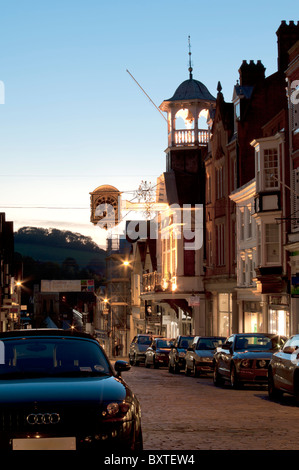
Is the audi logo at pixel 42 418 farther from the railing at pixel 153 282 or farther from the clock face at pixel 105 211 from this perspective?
the railing at pixel 153 282

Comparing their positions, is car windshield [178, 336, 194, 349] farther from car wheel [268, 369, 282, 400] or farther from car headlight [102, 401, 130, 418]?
car headlight [102, 401, 130, 418]

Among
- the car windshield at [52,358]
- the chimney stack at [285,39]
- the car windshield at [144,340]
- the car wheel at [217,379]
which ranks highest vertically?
the chimney stack at [285,39]

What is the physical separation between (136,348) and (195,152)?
16601mm

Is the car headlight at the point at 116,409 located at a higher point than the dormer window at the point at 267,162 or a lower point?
lower

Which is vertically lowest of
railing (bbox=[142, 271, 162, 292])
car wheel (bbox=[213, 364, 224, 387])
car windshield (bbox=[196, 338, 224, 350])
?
car wheel (bbox=[213, 364, 224, 387])

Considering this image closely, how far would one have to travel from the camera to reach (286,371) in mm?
17984

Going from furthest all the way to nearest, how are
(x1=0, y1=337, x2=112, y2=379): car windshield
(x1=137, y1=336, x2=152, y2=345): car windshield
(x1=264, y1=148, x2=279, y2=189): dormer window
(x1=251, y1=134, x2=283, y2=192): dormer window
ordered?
(x1=137, y1=336, x2=152, y2=345): car windshield → (x1=264, y1=148, x2=279, y2=189): dormer window → (x1=251, y1=134, x2=283, y2=192): dormer window → (x1=0, y1=337, x2=112, y2=379): car windshield

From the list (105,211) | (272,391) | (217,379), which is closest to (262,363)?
(217,379)

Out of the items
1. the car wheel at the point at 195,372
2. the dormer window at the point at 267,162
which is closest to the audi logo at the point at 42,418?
the car wheel at the point at 195,372

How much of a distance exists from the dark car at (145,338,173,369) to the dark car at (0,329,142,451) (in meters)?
32.6

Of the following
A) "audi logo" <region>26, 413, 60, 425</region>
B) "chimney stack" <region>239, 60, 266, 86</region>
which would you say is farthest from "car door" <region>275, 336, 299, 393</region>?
"chimney stack" <region>239, 60, 266, 86</region>

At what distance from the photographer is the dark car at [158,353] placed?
1655 inches

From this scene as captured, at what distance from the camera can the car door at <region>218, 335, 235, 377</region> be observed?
2400cm

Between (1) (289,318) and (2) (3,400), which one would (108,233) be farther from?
(2) (3,400)
